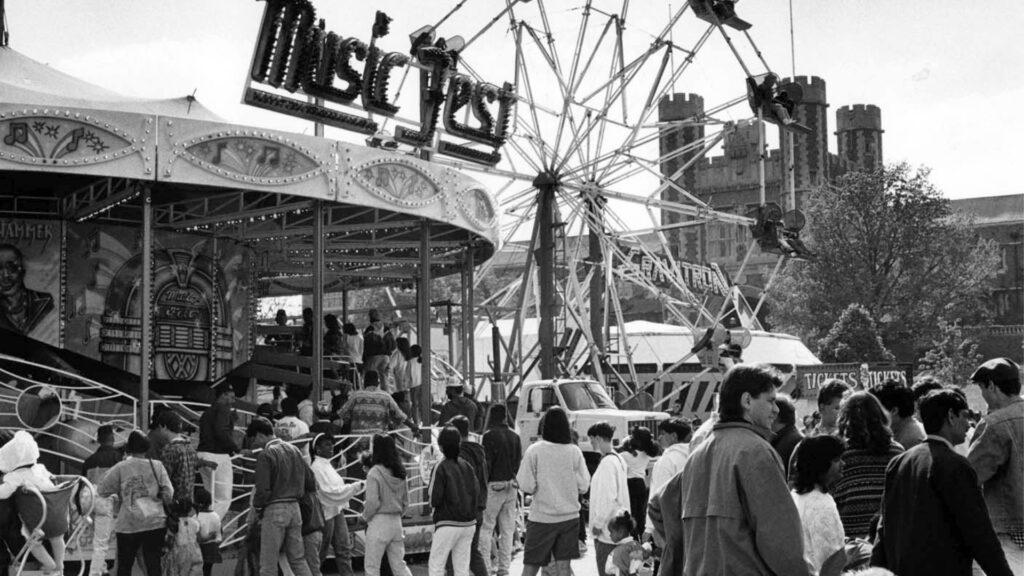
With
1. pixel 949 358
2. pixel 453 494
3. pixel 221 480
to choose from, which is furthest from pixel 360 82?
pixel 949 358

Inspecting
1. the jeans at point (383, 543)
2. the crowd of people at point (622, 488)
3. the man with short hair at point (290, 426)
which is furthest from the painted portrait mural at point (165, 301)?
the jeans at point (383, 543)

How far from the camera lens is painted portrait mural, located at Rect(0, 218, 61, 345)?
58.8 feet

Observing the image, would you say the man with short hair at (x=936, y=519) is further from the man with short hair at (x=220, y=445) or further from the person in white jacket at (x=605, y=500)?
the man with short hair at (x=220, y=445)

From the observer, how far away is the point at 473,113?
20672 mm

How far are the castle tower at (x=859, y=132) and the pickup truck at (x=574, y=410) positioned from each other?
55.2m

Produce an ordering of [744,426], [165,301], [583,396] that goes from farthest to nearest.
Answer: [583,396]
[165,301]
[744,426]

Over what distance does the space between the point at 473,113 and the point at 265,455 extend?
10.1 meters

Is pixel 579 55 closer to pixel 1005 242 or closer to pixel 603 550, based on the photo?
pixel 603 550

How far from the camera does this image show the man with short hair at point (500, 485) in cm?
1316

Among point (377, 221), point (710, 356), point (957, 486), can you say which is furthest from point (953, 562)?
point (710, 356)

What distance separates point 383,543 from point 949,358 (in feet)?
131

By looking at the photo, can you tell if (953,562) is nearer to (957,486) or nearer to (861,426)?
(957,486)

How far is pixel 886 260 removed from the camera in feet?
163

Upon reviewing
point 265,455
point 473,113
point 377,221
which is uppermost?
point 473,113
